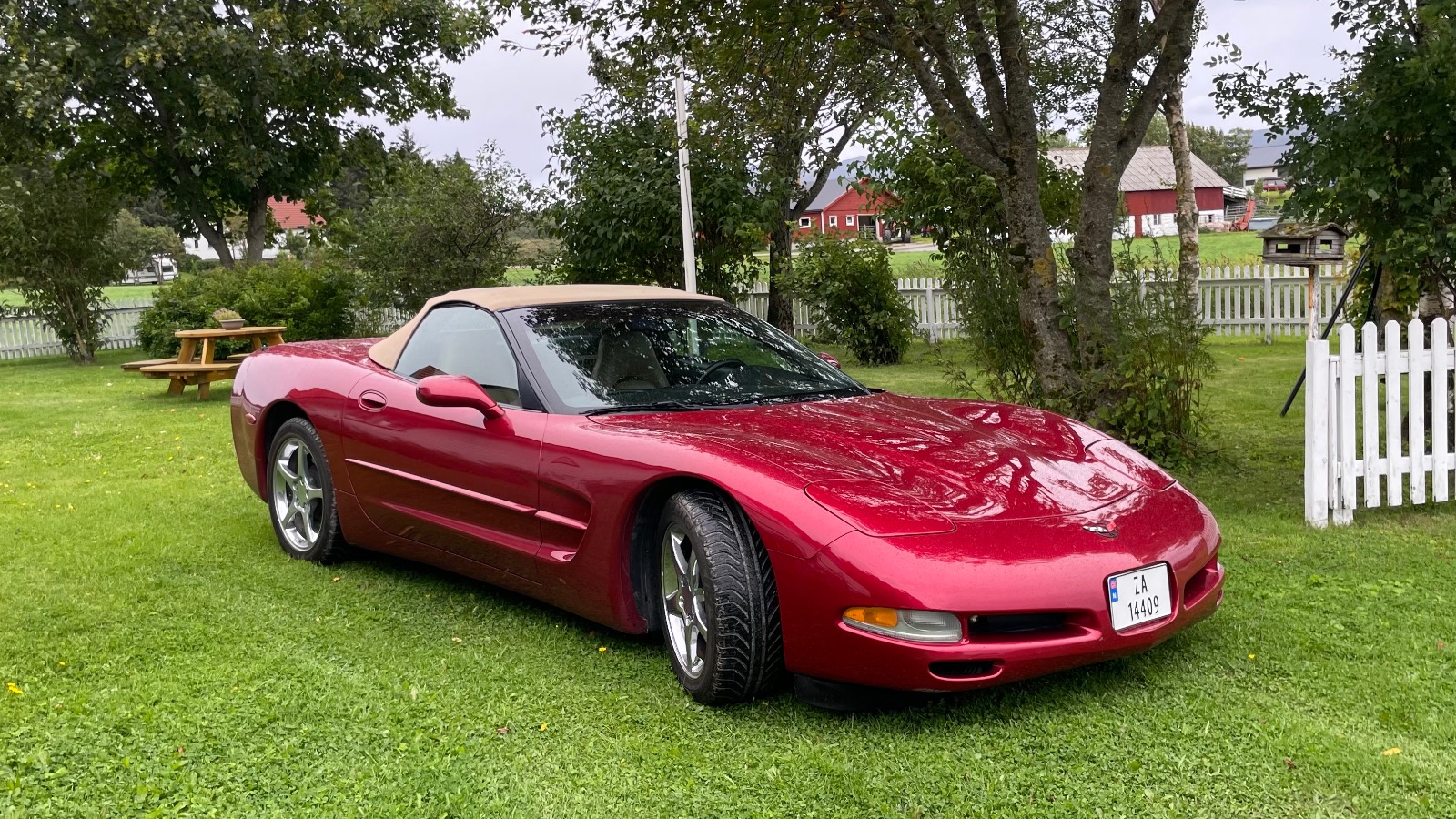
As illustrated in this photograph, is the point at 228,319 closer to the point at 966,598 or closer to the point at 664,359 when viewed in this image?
the point at 664,359

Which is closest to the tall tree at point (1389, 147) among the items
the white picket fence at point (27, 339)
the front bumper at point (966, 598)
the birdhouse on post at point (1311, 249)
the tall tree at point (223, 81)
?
the front bumper at point (966, 598)

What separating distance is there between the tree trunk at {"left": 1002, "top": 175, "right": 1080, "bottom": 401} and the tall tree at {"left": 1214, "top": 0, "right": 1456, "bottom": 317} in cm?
145

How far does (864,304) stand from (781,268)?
180 cm

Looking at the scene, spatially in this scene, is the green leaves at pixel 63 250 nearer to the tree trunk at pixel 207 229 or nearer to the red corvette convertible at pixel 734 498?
the tree trunk at pixel 207 229

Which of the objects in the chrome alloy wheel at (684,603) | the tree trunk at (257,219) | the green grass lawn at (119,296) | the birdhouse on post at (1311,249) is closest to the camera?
the chrome alloy wheel at (684,603)

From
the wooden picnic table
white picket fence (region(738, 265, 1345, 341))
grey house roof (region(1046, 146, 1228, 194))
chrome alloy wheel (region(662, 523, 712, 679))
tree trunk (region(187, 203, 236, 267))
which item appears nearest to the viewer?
chrome alloy wheel (region(662, 523, 712, 679))

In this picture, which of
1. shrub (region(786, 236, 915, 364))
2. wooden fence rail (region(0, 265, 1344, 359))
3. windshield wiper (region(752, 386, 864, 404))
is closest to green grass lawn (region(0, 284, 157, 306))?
wooden fence rail (region(0, 265, 1344, 359))

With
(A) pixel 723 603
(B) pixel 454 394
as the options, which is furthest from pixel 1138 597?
(B) pixel 454 394

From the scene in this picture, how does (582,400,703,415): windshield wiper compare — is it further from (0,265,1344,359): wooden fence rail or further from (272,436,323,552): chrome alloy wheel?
(0,265,1344,359): wooden fence rail

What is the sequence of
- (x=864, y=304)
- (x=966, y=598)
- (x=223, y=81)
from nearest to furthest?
(x=966, y=598) → (x=864, y=304) → (x=223, y=81)

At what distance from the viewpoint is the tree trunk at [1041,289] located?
25.6 feet

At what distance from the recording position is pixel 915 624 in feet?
11.0

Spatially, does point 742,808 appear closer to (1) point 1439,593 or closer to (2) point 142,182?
(1) point 1439,593

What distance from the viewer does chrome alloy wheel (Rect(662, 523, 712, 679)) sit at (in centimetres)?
380
